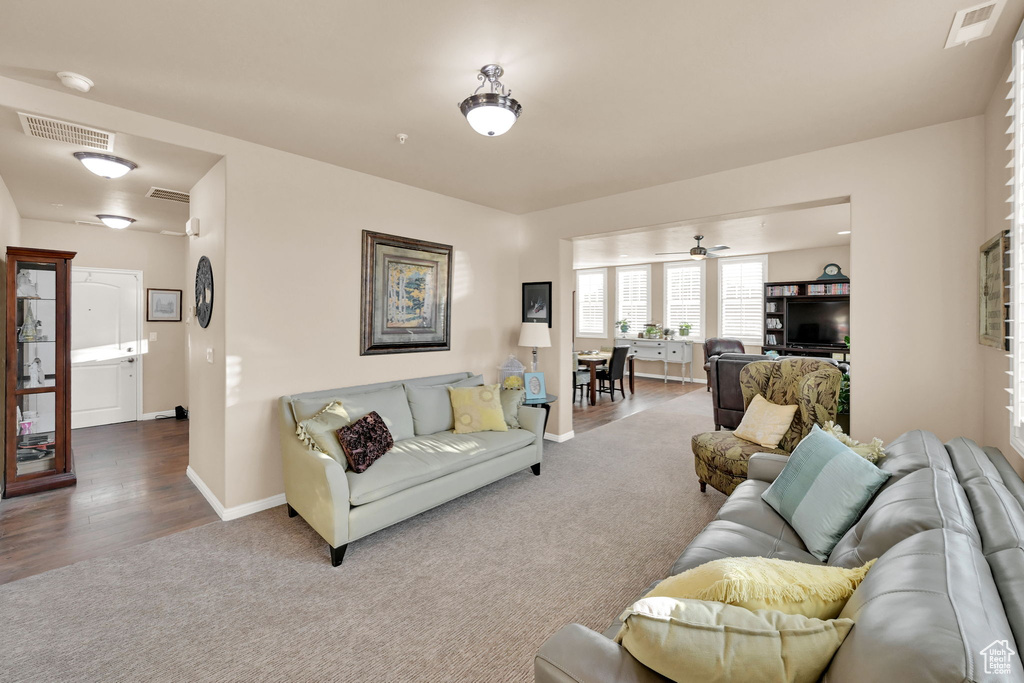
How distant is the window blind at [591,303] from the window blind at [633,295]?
1.28 ft

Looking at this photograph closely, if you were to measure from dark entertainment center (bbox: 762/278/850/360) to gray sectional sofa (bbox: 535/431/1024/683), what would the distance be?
21.7 ft

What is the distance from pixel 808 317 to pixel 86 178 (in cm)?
971

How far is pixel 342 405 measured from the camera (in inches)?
128

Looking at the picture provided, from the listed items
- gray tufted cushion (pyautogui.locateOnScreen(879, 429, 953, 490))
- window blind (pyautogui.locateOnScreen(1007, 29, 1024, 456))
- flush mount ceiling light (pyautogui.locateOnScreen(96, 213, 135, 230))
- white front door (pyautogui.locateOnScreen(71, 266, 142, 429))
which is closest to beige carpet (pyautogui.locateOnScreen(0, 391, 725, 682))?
gray tufted cushion (pyautogui.locateOnScreen(879, 429, 953, 490))

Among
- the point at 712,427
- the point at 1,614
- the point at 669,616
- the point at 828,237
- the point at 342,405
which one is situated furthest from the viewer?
the point at 828,237

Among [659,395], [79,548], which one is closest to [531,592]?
[79,548]

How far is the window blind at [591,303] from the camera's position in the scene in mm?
10844

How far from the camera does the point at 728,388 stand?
5207 mm

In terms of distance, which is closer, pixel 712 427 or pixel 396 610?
pixel 396 610

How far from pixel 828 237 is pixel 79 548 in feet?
30.1

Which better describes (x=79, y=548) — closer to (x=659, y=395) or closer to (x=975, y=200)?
(x=975, y=200)

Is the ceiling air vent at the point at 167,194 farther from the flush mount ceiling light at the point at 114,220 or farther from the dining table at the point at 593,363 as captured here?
the dining table at the point at 593,363

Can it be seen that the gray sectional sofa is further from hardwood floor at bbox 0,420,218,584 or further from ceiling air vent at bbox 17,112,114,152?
ceiling air vent at bbox 17,112,114,152

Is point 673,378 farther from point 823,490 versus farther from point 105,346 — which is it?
point 105,346
